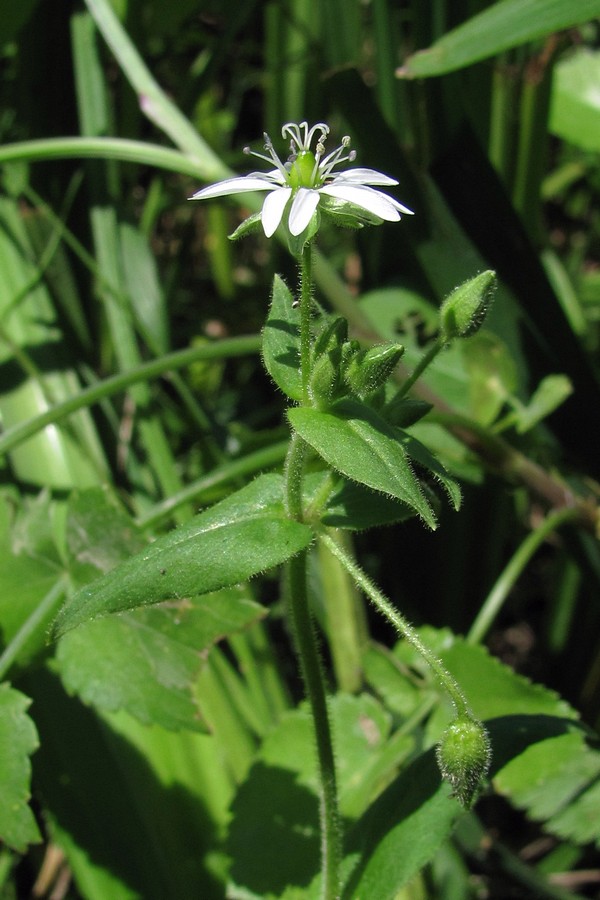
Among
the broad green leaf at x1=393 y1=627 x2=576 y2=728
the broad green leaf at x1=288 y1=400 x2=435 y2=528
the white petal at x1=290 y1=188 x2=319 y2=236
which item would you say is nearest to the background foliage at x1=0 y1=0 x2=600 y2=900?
the broad green leaf at x1=393 y1=627 x2=576 y2=728

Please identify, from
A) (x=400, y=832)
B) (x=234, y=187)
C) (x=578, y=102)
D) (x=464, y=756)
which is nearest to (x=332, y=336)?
(x=234, y=187)

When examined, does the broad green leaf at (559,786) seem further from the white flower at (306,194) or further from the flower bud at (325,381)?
the white flower at (306,194)

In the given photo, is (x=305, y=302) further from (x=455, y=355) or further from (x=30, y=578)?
(x=455, y=355)

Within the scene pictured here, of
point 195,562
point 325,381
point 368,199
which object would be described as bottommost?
point 195,562

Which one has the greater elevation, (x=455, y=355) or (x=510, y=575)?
(x=455, y=355)

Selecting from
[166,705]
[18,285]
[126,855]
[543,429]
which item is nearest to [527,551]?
[543,429]

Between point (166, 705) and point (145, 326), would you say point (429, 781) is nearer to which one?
point (166, 705)
